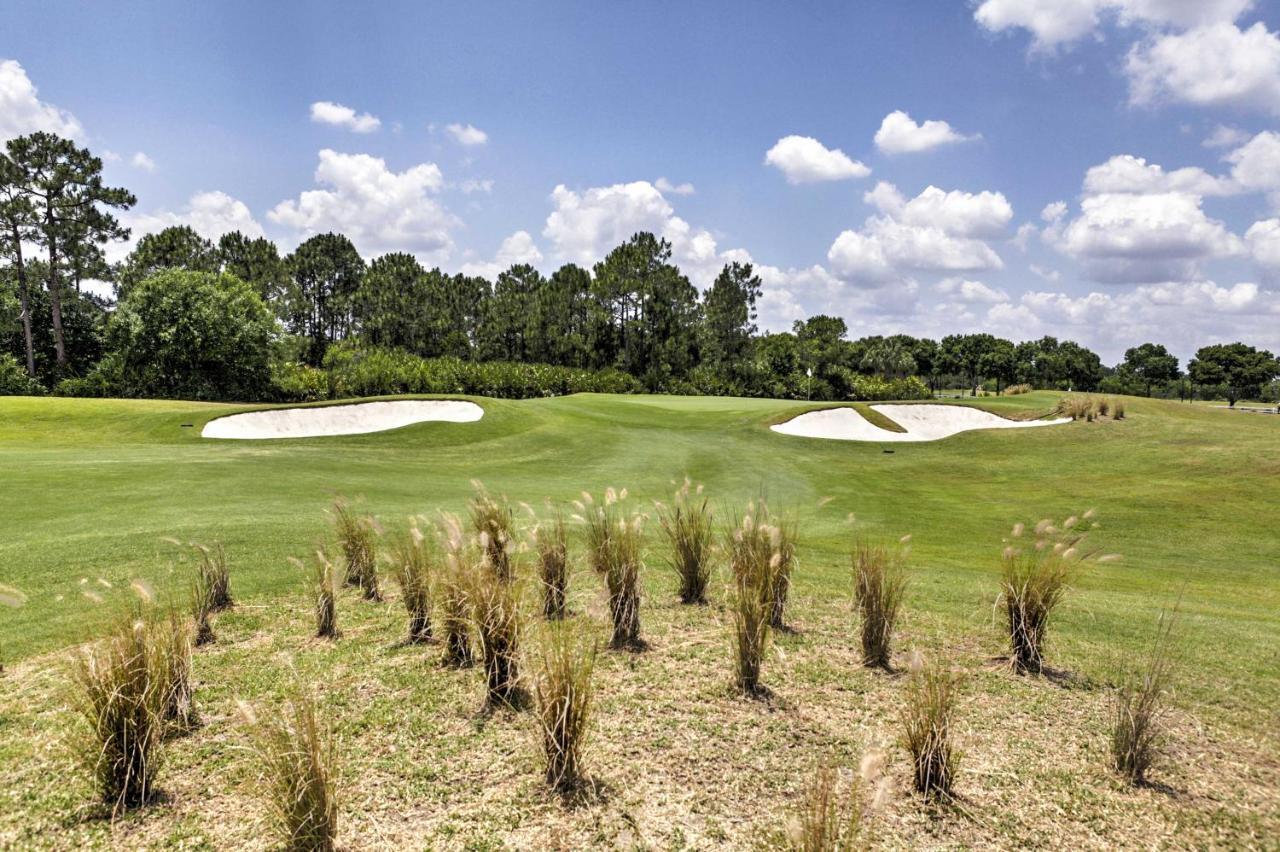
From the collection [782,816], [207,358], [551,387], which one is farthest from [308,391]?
[782,816]

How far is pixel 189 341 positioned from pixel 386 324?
3111 centimetres

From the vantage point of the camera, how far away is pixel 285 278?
2616 inches

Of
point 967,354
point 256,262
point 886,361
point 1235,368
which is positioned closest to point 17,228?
point 256,262

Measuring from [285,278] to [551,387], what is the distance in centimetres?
3844

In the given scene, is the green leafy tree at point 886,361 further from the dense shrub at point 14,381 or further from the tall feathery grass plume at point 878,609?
the tall feathery grass plume at point 878,609

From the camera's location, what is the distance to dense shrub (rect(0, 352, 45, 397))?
37.5 metres

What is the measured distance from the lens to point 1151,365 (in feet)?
297

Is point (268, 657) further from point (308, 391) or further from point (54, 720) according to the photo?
point (308, 391)

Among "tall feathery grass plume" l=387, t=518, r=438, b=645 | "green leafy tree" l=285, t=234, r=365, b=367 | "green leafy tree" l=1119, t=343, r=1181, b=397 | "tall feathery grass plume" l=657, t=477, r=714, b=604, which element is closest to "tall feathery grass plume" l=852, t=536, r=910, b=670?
"tall feathery grass plume" l=657, t=477, r=714, b=604

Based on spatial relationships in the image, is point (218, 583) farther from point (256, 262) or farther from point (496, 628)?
point (256, 262)

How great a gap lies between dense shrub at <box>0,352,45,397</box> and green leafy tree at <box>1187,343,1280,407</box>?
11065 centimetres

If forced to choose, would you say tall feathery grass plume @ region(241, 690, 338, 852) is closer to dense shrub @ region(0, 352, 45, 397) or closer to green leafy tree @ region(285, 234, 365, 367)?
dense shrub @ region(0, 352, 45, 397)

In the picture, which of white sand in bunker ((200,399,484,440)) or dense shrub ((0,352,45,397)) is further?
dense shrub ((0,352,45,397))

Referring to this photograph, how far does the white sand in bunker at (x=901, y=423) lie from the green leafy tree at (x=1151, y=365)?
283 feet
